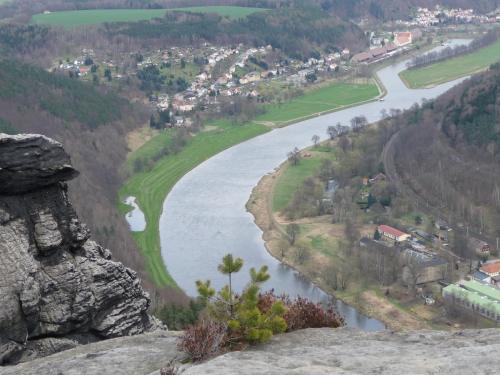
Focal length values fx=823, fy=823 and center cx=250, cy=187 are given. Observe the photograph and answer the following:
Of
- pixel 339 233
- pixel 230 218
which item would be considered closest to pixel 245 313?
pixel 339 233

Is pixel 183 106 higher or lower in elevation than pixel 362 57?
lower

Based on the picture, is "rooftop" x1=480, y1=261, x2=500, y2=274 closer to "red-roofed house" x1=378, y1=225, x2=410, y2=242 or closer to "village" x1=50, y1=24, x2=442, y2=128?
"red-roofed house" x1=378, y1=225, x2=410, y2=242

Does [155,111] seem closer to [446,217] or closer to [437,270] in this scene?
[446,217]

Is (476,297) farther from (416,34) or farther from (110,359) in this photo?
(416,34)

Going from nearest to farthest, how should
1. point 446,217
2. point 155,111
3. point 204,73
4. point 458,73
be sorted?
point 446,217
point 155,111
point 458,73
point 204,73

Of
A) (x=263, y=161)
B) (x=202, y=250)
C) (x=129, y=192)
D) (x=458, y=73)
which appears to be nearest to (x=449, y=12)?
(x=458, y=73)

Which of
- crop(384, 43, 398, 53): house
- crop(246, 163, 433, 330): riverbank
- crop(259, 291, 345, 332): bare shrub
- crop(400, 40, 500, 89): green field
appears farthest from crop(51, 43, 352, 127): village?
crop(259, 291, 345, 332): bare shrub
